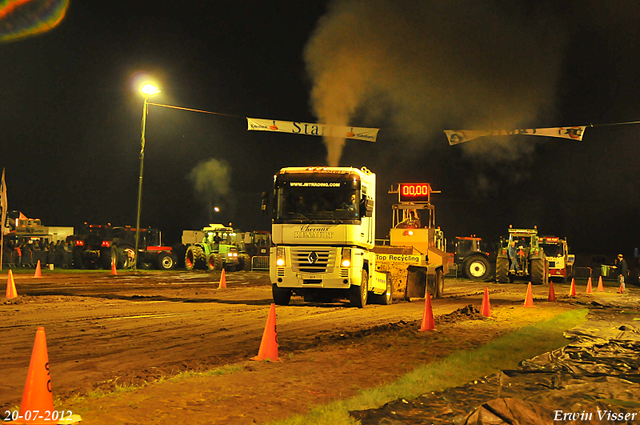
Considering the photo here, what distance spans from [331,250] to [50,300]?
779cm

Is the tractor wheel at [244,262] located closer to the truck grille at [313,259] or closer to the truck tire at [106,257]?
the truck tire at [106,257]

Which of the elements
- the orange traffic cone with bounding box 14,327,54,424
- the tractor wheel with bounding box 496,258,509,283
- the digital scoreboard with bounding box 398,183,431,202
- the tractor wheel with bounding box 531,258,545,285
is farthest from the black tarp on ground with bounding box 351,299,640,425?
the tractor wheel with bounding box 496,258,509,283

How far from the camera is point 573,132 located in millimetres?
26328

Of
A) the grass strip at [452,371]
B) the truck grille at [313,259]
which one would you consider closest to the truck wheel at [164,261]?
the truck grille at [313,259]

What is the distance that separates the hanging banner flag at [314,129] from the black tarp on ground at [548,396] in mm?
16252

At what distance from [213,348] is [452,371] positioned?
3.72 m

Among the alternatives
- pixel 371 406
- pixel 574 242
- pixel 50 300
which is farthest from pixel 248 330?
pixel 574 242

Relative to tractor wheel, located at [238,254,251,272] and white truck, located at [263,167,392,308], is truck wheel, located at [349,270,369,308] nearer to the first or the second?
white truck, located at [263,167,392,308]

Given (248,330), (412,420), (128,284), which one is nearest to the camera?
(412,420)

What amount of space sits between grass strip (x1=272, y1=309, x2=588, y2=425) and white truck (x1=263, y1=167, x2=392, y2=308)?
4.57 m

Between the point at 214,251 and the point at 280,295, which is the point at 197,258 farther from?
the point at 280,295

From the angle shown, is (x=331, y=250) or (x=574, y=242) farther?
(x=574, y=242)

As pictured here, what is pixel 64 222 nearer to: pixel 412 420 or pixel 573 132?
pixel 573 132

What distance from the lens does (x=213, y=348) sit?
9.15m
